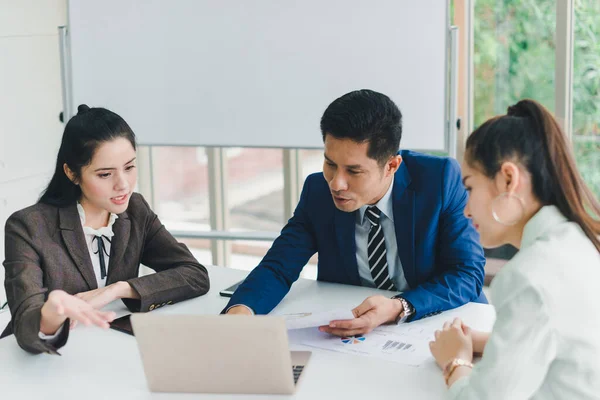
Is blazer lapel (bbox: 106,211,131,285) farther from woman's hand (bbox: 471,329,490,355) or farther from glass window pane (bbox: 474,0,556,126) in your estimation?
glass window pane (bbox: 474,0,556,126)

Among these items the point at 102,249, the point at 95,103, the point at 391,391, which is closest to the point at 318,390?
the point at 391,391

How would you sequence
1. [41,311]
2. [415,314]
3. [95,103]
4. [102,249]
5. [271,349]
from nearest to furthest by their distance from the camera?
[271,349], [41,311], [415,314], [102,249], [95,103]

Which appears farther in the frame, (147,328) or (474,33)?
(474,33)

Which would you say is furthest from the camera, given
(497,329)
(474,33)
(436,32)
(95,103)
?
(474,33)

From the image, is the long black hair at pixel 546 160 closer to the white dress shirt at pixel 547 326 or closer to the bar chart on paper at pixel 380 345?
the white dress shirt at pixel 547 326

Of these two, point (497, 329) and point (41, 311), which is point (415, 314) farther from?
point (41, 311)

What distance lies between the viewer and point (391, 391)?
1.63 m

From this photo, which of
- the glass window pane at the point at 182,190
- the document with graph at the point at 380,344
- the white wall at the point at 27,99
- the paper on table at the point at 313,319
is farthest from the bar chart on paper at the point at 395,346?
the glass window pane at the point at 182,190

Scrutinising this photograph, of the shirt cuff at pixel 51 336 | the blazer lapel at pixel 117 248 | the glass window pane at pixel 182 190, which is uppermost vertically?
the blazer lapel at pixel 117 248

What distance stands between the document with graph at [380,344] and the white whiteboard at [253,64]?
1421 mm

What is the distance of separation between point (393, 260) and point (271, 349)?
30.8 inches

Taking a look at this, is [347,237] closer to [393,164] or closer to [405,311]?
[393,164]

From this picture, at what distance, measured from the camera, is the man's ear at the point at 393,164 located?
2169 mm

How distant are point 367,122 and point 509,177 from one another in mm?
702
